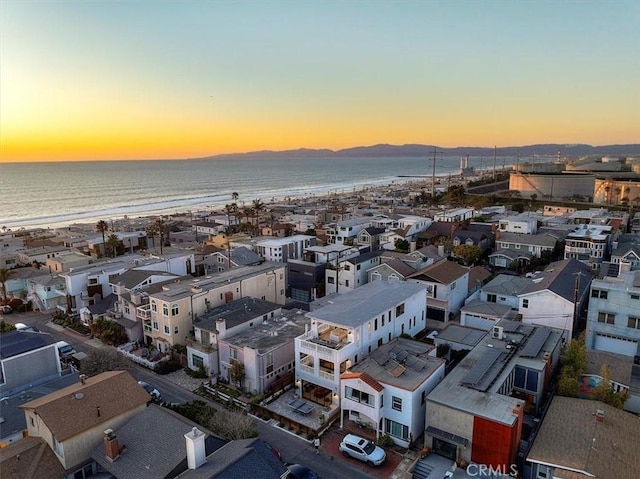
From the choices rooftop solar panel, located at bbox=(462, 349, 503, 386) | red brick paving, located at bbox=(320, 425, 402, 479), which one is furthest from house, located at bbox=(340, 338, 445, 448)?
rooftop solar panel, located at bbox=(462, 349, 503, 386)

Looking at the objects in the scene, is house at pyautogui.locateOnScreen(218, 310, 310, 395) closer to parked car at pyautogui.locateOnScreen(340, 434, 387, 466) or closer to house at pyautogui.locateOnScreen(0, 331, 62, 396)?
parked car at pyautogui.locateOnScreen(340, 434, 387, 466)

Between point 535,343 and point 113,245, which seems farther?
point 113,245

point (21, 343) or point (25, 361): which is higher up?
point (21, 343)

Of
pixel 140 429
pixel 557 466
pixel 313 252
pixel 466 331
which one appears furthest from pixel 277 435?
pixel 313 252

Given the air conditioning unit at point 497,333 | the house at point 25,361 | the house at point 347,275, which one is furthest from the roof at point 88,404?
the house at point 347,275

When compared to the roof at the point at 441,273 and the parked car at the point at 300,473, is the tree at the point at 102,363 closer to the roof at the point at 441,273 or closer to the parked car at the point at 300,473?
the parked car at the point at 300,473

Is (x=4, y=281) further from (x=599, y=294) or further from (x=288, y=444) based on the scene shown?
(x=599, y=294)

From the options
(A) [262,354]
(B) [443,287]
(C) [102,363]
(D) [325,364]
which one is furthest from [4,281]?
(B) [443,287]
